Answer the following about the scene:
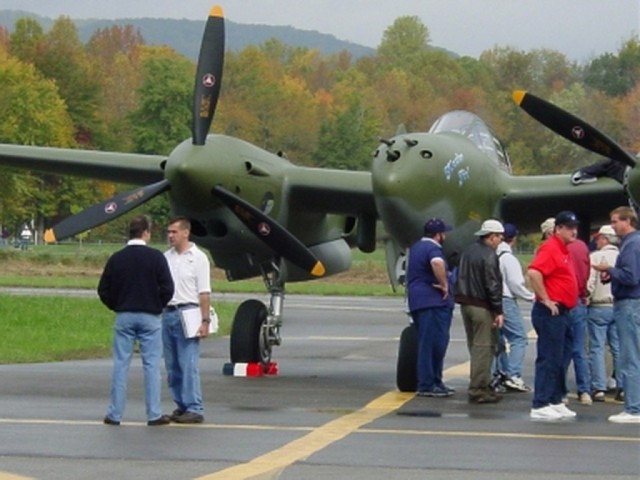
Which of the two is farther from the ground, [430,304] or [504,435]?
[430,304]

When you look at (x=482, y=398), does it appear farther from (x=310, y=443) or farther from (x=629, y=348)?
(x=310, y=443)

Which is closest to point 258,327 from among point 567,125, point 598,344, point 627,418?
point 598,344

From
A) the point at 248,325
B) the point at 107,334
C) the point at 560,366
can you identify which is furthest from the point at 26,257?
the point at 560,366

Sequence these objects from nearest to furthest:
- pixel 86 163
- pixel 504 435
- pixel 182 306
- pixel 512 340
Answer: pixel 504 435, pixel 182 306, pixel 512 340, pixel 86 163

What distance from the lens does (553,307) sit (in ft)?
51.1

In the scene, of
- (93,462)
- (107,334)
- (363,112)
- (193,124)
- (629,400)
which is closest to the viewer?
(93,462)

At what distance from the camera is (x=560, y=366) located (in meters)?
15.7

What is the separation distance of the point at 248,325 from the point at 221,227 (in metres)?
1.47

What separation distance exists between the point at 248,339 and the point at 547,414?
19.2 ft

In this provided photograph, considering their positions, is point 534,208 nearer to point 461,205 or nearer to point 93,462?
point 461,205

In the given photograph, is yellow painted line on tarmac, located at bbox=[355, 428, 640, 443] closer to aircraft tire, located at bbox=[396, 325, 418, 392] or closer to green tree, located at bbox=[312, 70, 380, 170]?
aircraft tire, located at bbox=[396, 325, 418, 392]

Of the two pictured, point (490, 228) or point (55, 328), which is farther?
point (55, 328)

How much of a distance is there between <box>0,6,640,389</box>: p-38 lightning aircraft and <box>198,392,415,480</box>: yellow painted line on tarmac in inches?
80.4

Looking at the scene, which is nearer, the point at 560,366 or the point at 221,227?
the point at 560,366
